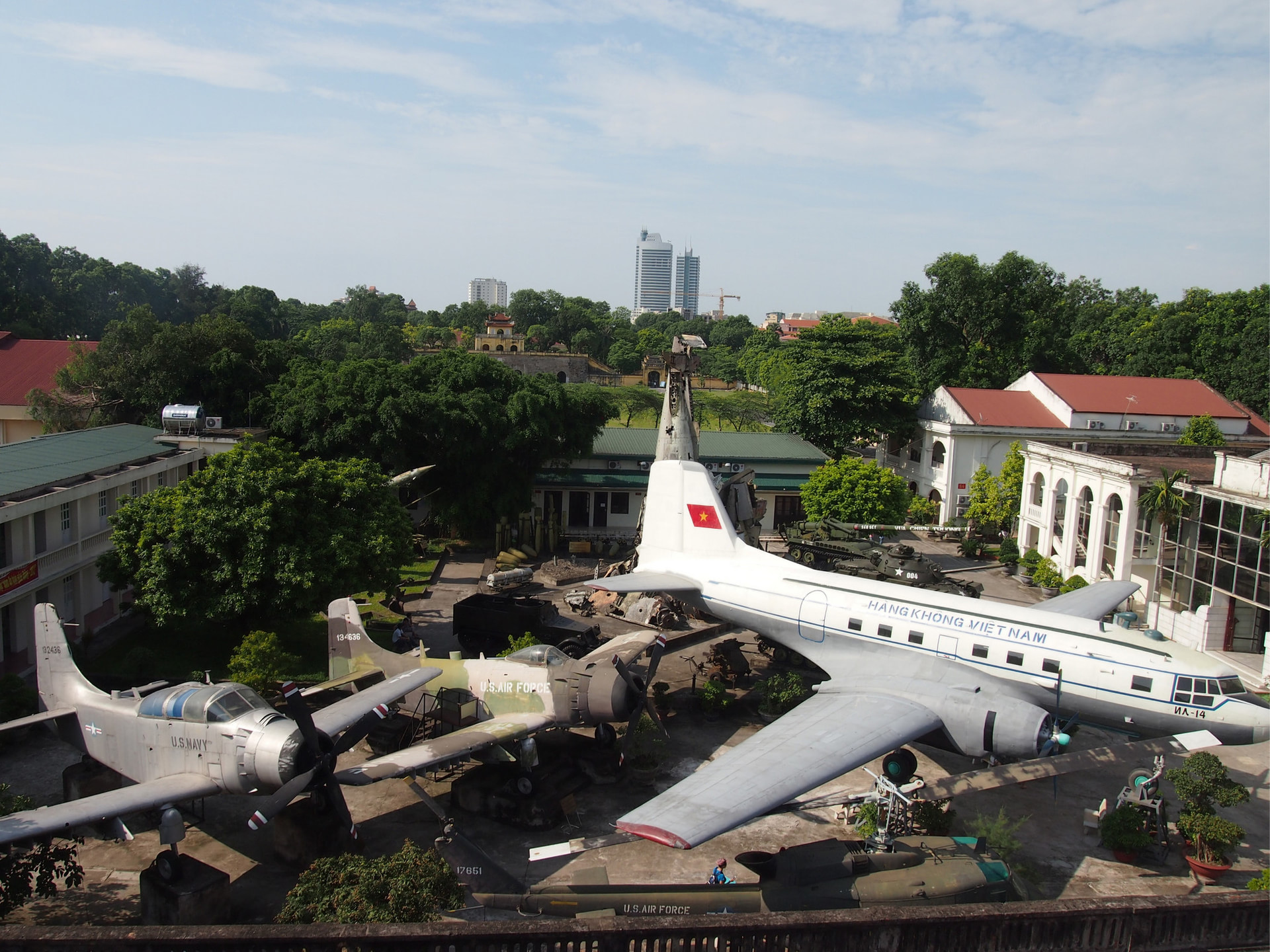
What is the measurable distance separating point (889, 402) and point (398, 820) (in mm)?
43817

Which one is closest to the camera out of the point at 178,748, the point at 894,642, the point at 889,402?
Result: the point at 178,748

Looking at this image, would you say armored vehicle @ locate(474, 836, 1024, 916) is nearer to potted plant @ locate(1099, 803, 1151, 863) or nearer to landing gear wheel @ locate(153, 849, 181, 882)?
potted plant @ locate(1099, 803, 1151, 863)

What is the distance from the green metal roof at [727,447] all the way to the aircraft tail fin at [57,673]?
2914 cm

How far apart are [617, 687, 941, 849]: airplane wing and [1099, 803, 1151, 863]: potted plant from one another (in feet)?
12.3

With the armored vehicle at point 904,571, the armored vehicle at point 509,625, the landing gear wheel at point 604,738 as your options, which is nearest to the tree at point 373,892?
the landing gear wheel at point 604,738

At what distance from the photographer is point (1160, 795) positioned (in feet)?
59.7

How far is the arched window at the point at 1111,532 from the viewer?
36.3m

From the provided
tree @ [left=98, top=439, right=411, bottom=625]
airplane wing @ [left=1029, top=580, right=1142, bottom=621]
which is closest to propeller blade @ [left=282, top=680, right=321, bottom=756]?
tree @ [left=98, top=439, right=411, bottom=625]

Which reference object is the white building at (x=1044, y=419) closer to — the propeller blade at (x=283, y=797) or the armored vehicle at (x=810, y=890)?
the armored vehicle at (x=810, y=890)

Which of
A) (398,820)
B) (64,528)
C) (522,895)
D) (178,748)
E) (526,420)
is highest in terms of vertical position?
(526,420)

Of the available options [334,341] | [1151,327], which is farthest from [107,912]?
[334,341]

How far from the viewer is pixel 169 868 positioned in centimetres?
1387

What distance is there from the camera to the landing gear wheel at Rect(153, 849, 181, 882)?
13.9 m

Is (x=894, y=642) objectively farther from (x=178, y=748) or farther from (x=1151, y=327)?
(x=1151, y=327)
